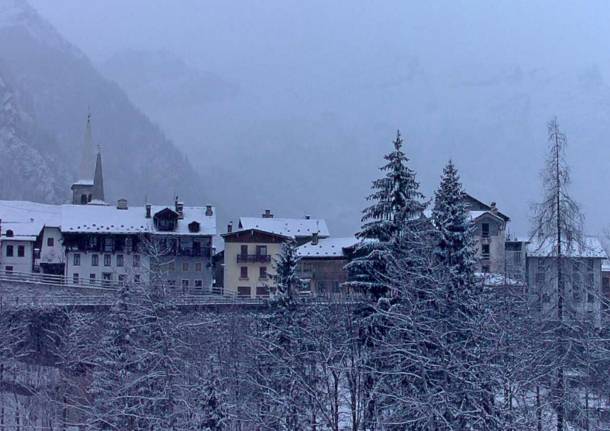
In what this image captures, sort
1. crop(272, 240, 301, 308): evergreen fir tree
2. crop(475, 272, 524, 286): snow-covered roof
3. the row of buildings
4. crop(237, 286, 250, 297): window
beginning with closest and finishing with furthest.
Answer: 1. crop(475, 272, 524, 286): snow-covered roof
2. crop(272, 240, 301, 308): evergreen fir tree
3. the row of buildings
4. crop(237, 286, 250, 297): window

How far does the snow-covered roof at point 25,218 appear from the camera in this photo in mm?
77125

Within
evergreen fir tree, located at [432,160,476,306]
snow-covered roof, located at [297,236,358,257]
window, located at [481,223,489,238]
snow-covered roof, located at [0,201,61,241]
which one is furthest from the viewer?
snow-covered roof, located at [0,201,61,241]

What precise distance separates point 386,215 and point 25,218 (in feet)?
203

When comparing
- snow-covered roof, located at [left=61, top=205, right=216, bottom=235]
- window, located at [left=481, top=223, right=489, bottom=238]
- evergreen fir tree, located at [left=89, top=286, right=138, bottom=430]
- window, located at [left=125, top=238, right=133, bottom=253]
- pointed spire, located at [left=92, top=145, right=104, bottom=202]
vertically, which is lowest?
evergreen fir tree, located at [left=89, top=286, right=138, bottom=430]

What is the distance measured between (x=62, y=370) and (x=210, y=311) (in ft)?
58.6

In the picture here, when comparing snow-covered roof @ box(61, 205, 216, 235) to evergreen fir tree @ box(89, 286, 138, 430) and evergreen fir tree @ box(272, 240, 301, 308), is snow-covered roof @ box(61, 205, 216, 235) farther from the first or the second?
evergreen fir tree @ box(89, 286, 138, 430)

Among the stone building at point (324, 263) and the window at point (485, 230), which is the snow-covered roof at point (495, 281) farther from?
the stone building at point (324, 263)

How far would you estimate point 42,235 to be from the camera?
75.9 meters

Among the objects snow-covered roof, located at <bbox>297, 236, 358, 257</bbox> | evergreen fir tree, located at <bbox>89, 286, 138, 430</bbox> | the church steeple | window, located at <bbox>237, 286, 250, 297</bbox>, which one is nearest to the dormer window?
window, located at <bbox>237, 286, 250, 297</bbox>

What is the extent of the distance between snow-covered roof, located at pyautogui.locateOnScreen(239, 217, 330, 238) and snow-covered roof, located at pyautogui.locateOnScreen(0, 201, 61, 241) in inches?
718

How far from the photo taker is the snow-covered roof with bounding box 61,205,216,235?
2867 inches

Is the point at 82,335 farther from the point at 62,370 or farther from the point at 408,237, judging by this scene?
the point at 408,237

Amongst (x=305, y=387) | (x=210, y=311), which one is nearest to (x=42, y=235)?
(x=210, y=311)

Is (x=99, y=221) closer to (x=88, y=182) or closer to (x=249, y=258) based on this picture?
(x=249, y=258)
